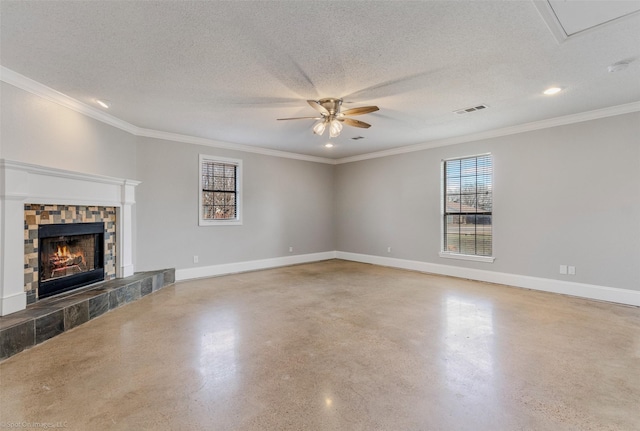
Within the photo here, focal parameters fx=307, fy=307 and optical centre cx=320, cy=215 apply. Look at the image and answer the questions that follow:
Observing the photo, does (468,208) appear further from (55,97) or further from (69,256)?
(55,97)

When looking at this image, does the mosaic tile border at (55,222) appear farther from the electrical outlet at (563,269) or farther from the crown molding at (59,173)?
the electrical outlet at (563,269)

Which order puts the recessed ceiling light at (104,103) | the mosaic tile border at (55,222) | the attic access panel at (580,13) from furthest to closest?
the recessed ceiling light at (104,103) < the mosaic tile border at (55,222) < the attic access panel at (580,13)

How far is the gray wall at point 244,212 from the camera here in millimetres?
5363

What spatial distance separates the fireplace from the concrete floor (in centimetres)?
69

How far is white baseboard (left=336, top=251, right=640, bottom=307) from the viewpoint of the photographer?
424cm

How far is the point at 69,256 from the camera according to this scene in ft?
13.0

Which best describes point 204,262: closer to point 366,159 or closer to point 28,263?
point 28,263

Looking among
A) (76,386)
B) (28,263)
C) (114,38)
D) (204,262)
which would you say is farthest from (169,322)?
(114,38)

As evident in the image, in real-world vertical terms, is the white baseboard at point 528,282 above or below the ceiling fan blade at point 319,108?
below

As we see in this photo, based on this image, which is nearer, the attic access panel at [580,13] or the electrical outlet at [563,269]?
the attic access panel at [580,13]

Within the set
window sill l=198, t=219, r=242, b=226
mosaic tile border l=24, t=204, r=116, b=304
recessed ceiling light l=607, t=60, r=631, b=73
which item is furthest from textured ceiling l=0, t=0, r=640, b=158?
window sill l=198, t=219, r=242, b=226

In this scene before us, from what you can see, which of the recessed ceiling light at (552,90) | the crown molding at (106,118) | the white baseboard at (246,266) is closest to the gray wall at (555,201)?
the recessed ceiling light at (552,90)

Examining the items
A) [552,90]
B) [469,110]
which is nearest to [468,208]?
[469,110]

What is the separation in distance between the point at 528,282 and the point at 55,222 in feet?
22.3
